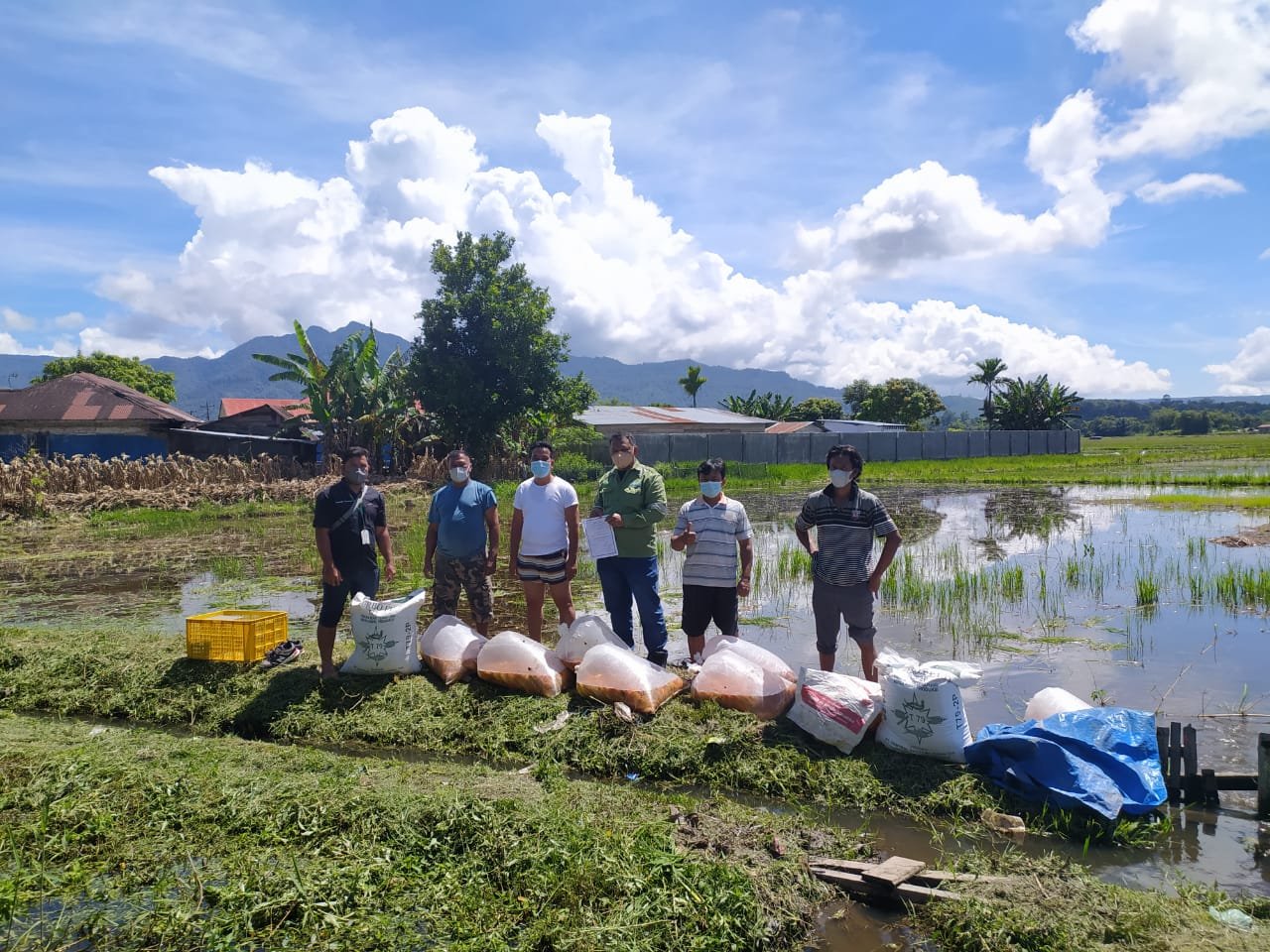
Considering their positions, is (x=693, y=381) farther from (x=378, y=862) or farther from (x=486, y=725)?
(x=378, y=862)

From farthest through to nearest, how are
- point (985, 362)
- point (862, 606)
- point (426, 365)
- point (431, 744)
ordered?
point (985, 362)
point (426, 365)
point (862, 606)
point (431, 744)

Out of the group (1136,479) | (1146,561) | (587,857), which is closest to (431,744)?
(587,857)

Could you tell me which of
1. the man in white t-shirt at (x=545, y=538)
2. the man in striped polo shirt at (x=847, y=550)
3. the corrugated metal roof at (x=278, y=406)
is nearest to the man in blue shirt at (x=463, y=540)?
the man in white t-shirt at (x=545, y=538)

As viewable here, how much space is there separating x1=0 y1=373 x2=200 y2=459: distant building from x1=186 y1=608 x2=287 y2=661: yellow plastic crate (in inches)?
944

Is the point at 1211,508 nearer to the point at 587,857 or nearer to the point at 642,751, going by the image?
the point at 642,751

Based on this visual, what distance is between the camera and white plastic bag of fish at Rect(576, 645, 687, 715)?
4.90 meters

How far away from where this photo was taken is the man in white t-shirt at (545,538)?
5926 millimetres

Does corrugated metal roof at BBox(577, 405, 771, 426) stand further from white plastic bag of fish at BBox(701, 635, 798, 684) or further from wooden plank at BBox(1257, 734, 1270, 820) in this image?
wooden plank at BBox(1257, 734, 1270, 820)

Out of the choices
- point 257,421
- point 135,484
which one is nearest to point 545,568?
point 135,484

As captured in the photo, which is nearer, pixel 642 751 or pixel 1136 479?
pixel 642 751

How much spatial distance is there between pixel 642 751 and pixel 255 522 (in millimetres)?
15284

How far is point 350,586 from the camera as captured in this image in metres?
5.75

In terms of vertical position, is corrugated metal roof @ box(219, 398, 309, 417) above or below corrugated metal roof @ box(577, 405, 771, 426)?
above

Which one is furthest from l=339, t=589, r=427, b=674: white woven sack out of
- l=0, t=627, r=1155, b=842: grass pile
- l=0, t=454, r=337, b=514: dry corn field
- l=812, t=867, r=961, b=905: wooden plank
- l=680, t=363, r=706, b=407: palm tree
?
l=680, t=363, r=706, b=407: palm tree
